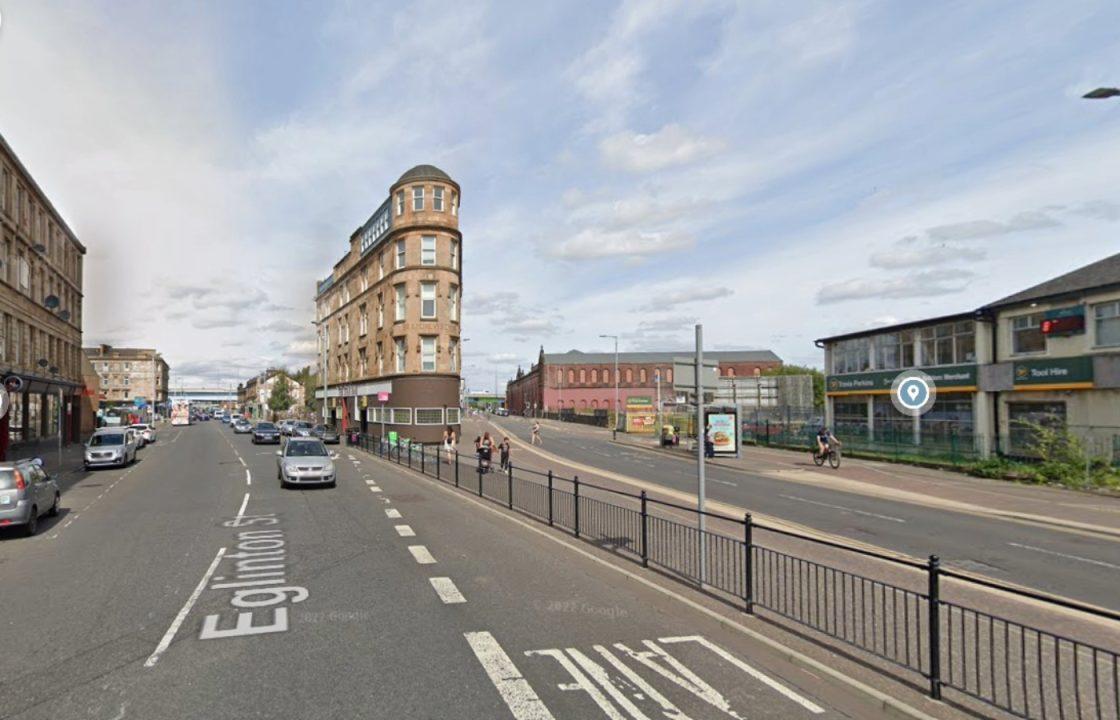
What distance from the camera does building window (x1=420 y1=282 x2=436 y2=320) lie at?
46.9m

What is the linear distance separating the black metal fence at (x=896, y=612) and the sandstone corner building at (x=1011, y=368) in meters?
21.2

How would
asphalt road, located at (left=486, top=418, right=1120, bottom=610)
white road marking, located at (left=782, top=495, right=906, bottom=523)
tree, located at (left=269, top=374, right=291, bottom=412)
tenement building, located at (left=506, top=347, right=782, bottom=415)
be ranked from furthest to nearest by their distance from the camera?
tenement building, located at (left=506, top=347, right=782, bottom=415)
tree, located at (left=269, top=374, right=291, bottom=412)
white road marking, located at (left=782, top=495, right=906, bottom=523)
asphalt road, located at (left=486, top=418, right=1120, bottom=610)

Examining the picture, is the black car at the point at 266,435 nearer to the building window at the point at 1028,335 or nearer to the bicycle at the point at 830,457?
the bicycle at the point at 830,457

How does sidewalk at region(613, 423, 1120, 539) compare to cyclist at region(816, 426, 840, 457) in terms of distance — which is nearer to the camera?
sidewalk at region(613, 423, 1120, 539)

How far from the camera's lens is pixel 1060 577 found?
11375 millimetres

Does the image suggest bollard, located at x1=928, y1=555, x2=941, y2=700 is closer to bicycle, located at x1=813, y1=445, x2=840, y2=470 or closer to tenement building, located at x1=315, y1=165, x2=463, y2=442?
bicycle, located at x1=813, y1=445, x2=840, y2=470

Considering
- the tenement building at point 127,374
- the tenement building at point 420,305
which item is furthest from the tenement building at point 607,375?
the tenement building at point 420,305

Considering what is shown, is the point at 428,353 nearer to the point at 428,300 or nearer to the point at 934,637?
the point at 428,300

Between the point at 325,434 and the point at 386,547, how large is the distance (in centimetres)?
3877

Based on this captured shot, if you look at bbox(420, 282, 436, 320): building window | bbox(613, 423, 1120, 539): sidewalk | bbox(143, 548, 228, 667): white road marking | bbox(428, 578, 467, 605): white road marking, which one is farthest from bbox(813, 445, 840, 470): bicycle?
bbox(143, 548, 228, 667): white road marking

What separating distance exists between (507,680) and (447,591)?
3.30 metres

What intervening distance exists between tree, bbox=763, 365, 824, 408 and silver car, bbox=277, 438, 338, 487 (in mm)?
95471

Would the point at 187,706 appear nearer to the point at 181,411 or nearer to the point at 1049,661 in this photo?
the point at 1049,661

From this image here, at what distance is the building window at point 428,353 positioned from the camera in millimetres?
46906
